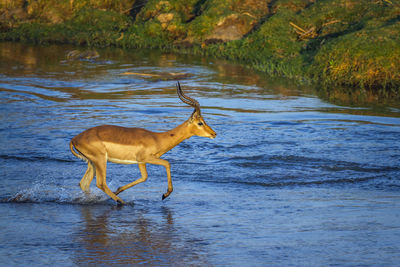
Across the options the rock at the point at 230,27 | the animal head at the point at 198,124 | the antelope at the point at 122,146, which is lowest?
the antelope at the point at 122,146

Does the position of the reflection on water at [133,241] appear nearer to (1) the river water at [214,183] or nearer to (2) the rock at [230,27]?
(1) the river water at [214,183]

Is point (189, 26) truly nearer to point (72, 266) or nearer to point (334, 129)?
point (334, 129)

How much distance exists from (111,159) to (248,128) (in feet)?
15.7

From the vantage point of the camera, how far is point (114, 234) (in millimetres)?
6977

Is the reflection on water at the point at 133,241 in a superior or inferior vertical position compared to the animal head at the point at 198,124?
inferior

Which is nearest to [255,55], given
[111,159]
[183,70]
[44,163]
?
[183,70]

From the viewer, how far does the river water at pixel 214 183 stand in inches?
256

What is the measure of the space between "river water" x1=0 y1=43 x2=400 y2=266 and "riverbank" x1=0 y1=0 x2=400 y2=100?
5.27 feet

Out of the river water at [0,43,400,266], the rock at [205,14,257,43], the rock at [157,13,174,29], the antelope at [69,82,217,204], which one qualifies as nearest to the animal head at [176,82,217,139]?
the antelope at [69,82,217,204]

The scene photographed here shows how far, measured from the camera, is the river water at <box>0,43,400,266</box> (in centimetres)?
649

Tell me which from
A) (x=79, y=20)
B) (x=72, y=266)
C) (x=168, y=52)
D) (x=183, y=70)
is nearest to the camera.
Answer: (x=72, y=266)

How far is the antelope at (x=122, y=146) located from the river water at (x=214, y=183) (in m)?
0.37

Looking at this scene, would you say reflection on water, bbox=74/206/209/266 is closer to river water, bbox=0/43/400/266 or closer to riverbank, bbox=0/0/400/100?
river water, bbox=0/43/400/266

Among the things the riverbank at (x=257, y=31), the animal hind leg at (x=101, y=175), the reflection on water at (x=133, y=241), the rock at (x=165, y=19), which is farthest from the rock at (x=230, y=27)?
the reflection on water at (x=133, y=241)
